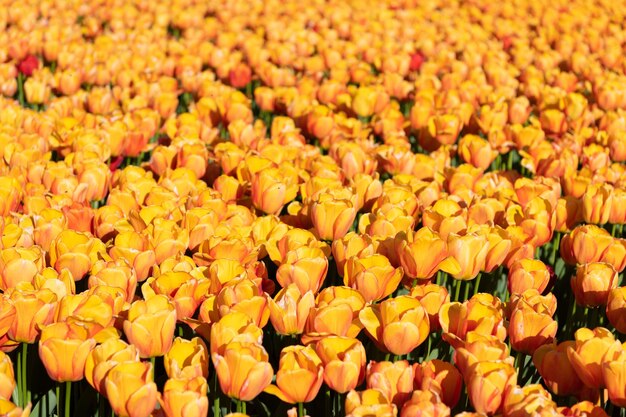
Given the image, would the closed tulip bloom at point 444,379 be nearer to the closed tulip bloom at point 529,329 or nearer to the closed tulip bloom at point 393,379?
the closed tulip bloom at point 393,379

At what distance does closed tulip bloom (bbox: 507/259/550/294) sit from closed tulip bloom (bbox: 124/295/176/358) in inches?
39.1

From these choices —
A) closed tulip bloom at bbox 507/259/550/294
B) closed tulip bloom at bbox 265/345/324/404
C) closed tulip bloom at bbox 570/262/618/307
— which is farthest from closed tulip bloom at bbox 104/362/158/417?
closed tulip bloom at bbox 570/262/618/307

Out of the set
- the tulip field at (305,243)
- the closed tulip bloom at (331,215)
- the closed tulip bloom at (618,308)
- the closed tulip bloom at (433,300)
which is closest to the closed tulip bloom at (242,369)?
the tulip field at (305,243)

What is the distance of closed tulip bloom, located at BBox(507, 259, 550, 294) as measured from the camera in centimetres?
248

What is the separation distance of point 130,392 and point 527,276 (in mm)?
1191

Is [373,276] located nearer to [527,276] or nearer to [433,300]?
[433,300]

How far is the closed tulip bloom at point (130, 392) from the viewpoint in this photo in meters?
1.80

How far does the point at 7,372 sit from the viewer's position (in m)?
1.88

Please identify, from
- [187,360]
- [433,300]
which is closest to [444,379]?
[433,300]

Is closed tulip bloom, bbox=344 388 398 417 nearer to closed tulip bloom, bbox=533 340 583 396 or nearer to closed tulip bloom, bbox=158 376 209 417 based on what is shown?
closed tulip bloom, bbox=158 376 209 417

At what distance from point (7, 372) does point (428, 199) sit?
66.5 inches

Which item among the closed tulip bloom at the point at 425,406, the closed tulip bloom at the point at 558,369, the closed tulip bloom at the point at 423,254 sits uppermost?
the closed tulip bloom at the point at 423,254

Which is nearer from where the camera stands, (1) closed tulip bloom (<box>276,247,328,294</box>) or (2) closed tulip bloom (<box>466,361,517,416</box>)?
(2) closed tulip bloom (<box>466,361,517,416</box>)

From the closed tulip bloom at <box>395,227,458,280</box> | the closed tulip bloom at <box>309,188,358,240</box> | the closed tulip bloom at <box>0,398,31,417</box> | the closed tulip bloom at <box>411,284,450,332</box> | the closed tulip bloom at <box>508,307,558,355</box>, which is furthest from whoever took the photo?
the closed tulip bloom at <box>309,188,358,240</box>
